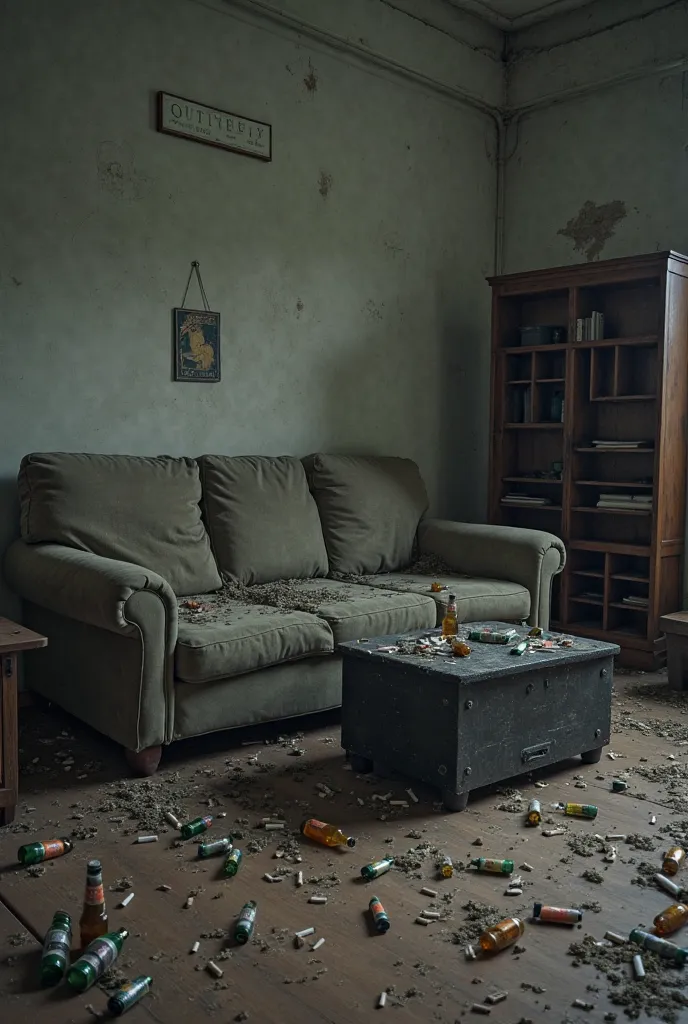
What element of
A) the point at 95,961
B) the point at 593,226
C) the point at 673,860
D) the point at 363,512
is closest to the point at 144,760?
the point at 95,961

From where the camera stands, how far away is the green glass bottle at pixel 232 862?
229 centimetres

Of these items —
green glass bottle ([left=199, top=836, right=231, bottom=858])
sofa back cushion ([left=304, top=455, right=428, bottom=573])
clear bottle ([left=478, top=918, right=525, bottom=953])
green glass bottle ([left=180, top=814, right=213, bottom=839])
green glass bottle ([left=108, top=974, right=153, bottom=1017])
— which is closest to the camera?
green glass bottle ([left=108, top=974, right=153, bottom=1017])

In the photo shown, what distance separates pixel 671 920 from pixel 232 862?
1.06 m

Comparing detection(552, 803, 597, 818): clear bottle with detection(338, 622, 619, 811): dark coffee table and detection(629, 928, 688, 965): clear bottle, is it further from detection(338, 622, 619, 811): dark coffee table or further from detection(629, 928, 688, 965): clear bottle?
detection(629, 928, 688, 965): clear bottle

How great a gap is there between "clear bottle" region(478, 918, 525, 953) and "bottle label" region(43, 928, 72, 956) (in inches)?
34.8

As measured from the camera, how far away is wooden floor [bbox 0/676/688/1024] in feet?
5.88

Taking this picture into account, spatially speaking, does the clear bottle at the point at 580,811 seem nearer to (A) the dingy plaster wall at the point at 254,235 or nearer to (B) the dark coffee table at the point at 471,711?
(B) the dark coffee table at the point at 471,711

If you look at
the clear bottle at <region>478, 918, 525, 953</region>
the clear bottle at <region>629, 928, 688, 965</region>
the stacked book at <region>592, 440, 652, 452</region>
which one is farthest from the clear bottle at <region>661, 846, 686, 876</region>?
the stacked book at <region>592, 440, 652, 452</region>

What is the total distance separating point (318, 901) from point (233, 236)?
3.14 metres

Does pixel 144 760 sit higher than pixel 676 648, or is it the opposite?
pixel 676 648

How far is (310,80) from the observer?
15.1 feet

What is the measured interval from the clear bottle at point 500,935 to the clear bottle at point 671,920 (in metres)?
0.31

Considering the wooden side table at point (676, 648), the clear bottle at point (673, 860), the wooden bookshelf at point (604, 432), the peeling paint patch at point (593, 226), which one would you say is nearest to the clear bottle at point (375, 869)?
the clear bottle at point (673, 860)

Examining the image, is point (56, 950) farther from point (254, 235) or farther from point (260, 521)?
point (254, 235)
